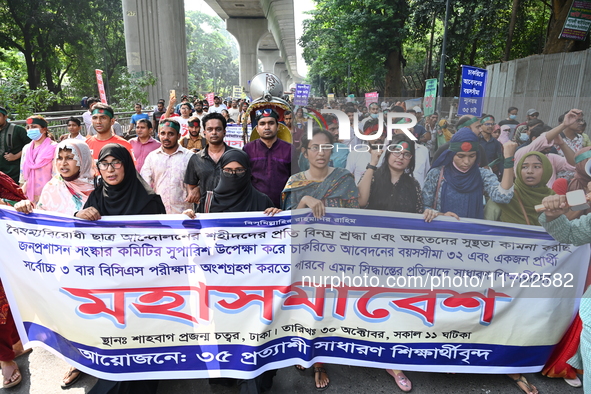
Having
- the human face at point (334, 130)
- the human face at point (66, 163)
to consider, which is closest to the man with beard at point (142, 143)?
the human face at point (66, 163)

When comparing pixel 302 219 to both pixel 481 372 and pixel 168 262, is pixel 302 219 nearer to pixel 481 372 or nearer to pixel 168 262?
pixel 168 262

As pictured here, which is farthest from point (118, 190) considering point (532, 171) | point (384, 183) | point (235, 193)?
point (532, 171)

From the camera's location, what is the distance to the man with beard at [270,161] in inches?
151

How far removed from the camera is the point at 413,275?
2648 mm

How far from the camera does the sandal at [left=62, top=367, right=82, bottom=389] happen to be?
108 inches

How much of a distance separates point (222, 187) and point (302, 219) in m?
0.62

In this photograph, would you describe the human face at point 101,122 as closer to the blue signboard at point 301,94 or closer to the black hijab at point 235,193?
the black hijab at point 235,193

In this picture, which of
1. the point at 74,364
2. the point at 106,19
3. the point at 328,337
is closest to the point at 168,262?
the point at 74,364

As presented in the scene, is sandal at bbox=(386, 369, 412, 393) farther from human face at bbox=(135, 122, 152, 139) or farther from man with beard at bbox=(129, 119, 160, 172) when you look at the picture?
human face at bbox=(135, 122, 152, 139)

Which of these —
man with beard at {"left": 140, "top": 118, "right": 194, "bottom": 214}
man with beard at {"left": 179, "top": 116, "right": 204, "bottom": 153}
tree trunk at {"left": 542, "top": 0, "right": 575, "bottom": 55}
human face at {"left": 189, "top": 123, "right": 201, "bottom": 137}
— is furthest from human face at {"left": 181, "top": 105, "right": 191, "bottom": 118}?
tree trunk at {"left": 542, "top": 0, "right": 575, "bottom": 55}

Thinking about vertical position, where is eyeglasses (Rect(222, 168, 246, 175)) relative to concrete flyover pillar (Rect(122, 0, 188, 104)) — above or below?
below

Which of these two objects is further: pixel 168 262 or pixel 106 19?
pixel 106 19

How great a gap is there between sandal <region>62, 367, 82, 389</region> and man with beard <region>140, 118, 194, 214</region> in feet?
5.43

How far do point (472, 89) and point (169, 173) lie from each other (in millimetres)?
6870
